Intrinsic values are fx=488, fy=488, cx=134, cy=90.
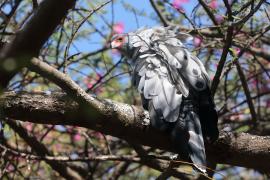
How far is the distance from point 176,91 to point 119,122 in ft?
2.14

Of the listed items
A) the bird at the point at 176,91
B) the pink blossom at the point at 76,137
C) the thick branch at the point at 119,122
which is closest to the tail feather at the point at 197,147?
the bird at the point at 176,91

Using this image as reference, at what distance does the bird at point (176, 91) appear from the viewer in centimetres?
245

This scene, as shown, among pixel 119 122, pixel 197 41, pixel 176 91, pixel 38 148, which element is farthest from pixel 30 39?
pixel 197 41

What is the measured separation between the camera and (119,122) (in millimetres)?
2264

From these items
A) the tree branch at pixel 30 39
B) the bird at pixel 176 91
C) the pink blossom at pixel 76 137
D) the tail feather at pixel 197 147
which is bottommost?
the pink blossom at pixel 76 137

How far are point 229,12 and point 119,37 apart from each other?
1592 mm

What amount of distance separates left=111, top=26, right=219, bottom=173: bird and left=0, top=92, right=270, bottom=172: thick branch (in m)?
0.07

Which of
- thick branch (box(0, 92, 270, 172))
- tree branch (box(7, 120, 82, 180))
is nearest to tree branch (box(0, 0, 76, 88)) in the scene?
thick branch (box(0, 92, 270, 172))

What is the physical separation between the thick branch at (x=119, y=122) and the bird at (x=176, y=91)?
0.07 meters

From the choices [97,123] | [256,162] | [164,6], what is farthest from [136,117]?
[164,6]

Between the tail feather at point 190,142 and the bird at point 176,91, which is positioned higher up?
the bird at point 176,91

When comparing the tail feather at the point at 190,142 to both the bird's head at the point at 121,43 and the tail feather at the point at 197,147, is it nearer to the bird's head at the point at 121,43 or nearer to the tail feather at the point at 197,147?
the tail feather at the point at 197,147

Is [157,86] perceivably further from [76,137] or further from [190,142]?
[76,137]

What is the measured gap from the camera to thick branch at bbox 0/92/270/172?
2.12m
